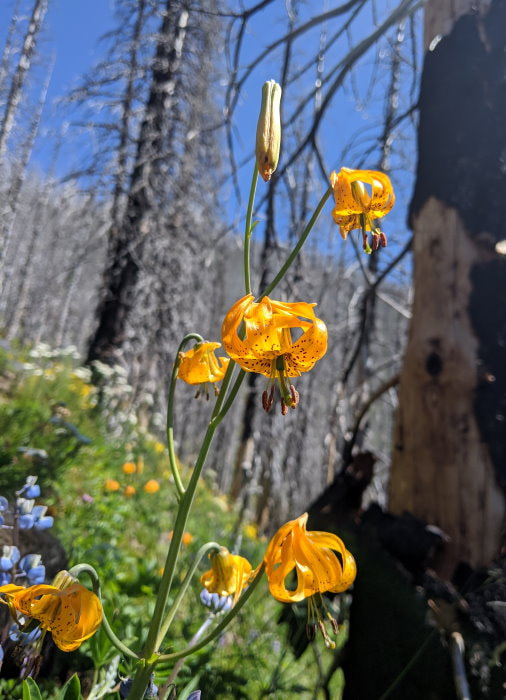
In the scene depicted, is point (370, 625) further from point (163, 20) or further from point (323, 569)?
point (163, 20)

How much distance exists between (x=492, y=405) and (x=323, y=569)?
1109mm

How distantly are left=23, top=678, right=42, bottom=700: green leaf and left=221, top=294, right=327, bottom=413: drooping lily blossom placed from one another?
0.70m

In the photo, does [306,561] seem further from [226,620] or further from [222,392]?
[222,392]

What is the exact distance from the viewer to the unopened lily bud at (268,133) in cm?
88

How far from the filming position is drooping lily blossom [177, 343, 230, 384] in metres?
1.02

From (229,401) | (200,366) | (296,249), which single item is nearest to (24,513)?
(200,366)

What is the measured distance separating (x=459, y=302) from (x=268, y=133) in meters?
1.23

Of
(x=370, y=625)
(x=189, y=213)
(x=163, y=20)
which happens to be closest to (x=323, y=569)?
(x=370, y=625)

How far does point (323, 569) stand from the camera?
32.9 inches

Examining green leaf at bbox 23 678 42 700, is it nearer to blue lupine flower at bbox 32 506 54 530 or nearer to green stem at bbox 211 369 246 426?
blue lupine flower at bbox 32 506 54 530

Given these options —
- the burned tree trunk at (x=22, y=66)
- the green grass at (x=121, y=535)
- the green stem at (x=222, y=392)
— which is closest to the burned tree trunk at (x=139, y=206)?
the green grass at (x=121, y=535)

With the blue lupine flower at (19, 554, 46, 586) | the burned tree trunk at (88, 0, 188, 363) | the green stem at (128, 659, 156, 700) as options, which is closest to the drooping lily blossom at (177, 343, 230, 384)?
the green stem at (128, 659, 156, 700)

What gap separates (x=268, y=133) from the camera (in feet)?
2.93

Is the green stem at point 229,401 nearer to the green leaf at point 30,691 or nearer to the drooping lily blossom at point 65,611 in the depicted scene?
the drooping lily blossom at point 65,611
